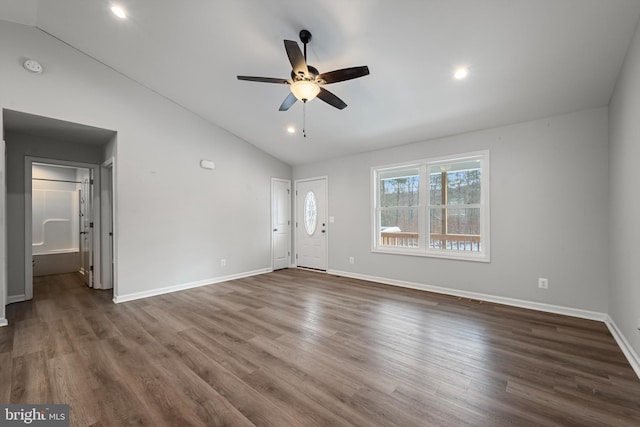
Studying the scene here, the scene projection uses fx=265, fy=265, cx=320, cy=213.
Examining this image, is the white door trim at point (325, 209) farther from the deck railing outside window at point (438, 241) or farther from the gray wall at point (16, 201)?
the gray wall at point (16, 201)

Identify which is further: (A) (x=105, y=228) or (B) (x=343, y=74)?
(A) (x=105, y=228)

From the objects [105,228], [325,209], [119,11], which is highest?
[119,11]

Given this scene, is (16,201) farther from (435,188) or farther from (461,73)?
(435,188)

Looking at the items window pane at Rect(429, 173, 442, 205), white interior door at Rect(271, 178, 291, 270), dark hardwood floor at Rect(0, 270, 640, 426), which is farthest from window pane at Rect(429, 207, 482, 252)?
white interior door at Rect(271, 178, 291, 270)

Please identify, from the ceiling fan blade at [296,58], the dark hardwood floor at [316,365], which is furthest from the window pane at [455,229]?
the ceiling fan blade at [296,58]

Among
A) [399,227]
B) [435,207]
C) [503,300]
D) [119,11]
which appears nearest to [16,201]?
[119,11]

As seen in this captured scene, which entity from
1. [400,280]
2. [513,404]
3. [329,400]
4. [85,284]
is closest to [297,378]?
[329,400]

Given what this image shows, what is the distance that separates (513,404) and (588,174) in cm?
301

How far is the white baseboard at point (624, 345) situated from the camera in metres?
2.14

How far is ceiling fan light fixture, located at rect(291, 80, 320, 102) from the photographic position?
8.07 feet

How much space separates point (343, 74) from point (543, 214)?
320 cm

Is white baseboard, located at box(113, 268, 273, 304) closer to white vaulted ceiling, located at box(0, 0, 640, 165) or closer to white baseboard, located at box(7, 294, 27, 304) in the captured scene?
white baseboard, located at box(7, 294, 27, 304)

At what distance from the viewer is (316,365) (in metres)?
2.23

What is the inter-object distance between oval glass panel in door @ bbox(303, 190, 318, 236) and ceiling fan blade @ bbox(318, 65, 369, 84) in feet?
12.6
